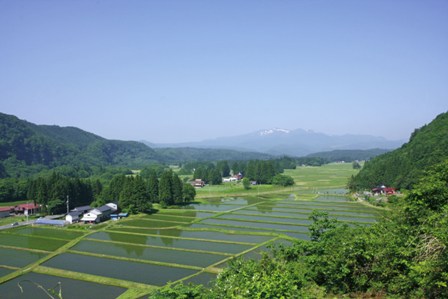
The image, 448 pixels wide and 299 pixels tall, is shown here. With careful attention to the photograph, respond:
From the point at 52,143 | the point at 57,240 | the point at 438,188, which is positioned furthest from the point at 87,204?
the point at 52,143

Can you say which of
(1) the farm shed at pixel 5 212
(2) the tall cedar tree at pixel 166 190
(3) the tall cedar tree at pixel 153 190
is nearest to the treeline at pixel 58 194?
(1) the farm shed at pixel 5 212

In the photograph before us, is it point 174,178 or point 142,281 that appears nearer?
point 142,281

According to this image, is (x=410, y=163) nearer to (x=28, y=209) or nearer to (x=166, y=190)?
(x=166, y=190)

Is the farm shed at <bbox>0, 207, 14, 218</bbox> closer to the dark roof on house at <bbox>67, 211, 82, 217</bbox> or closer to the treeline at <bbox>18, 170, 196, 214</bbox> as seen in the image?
the treeline at <bbox>18, 170, 196, 214</bbox>

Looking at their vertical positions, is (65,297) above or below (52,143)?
below

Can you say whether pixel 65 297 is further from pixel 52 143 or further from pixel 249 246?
pixel 52 143

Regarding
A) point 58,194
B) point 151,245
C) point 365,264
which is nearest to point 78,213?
point 58,194
